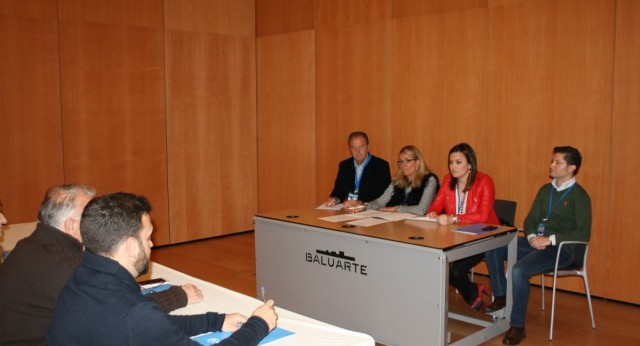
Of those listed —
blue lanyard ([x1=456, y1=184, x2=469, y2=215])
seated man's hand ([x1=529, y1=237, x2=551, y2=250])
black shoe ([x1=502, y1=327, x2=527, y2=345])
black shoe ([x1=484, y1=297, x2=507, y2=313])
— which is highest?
blue lanyard ([x1=456, y1=184, x2=469, y2=215])

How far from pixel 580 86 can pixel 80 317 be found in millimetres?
4575

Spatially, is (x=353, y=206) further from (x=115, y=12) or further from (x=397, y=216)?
(x=115, y=12)

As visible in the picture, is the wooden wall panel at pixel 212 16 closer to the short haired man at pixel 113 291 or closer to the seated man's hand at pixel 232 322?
the seated man's hand at pixel 232 322

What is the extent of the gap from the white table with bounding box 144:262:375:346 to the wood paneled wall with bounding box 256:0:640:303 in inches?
139

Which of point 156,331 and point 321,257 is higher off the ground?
point 156,331

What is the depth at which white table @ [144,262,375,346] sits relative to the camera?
212 centimetres

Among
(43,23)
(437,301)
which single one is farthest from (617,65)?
(43,23)

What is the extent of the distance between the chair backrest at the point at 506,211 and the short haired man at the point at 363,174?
1.09 m

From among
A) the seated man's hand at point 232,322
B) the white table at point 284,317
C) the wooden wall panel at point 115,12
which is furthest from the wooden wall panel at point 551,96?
the wooden wall panel at point 115,12

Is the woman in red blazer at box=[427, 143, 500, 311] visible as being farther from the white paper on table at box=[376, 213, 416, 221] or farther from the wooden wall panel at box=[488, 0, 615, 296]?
the wooden wall panel at box=[488, 0, 615, 296]

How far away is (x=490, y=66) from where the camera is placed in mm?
5492

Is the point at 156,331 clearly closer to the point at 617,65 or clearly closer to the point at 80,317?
the point at 80,317

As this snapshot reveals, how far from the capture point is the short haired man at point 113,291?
1.61 meters

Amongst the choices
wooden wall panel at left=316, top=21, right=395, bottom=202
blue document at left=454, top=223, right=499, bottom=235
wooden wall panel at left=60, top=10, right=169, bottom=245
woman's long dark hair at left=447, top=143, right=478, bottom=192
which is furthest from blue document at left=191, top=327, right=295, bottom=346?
wooden wall panel at left=60, top=10, right=169, bottom=245
